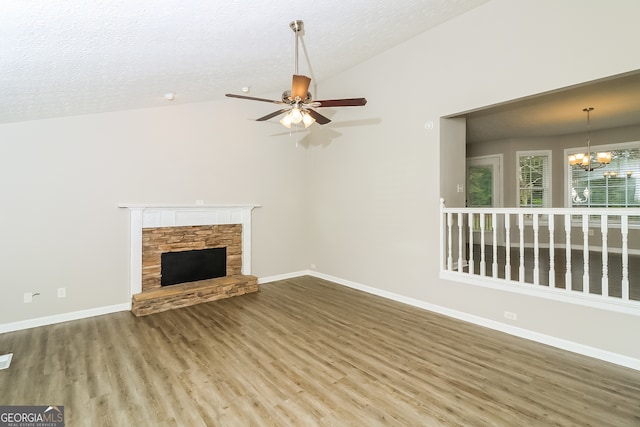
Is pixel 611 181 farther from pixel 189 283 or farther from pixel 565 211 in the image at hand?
pixel 189 283

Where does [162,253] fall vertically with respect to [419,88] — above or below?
below

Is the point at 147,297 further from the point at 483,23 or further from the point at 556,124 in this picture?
the point at 556,124

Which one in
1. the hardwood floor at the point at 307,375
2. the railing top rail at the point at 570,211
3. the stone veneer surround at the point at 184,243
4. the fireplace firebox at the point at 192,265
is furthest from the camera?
the fireplace firebox at the point at 192,265

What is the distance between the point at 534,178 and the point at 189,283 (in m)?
8.53

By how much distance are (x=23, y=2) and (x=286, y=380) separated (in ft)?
10.0

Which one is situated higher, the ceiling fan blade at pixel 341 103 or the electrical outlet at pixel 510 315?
the ceiling fan blade at pixel 341 103

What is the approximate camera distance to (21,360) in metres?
2.83

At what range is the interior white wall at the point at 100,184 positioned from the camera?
3.52 m

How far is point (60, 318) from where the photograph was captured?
3.77 m

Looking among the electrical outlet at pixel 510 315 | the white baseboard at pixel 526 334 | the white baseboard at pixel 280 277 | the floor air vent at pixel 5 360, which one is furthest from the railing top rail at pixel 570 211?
the floor air vent at pixel 5 360

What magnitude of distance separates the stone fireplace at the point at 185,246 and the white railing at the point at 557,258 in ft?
10.4

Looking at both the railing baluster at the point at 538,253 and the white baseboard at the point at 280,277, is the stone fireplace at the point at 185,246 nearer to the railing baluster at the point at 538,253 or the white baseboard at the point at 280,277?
the white baseboard at the point at 280,277

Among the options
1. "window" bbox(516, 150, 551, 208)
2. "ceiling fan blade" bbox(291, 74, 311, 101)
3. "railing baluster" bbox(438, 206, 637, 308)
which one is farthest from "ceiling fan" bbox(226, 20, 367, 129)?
"window" bbox(516, 150, 551, 208)

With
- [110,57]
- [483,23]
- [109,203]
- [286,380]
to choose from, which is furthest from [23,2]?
[483,23]
